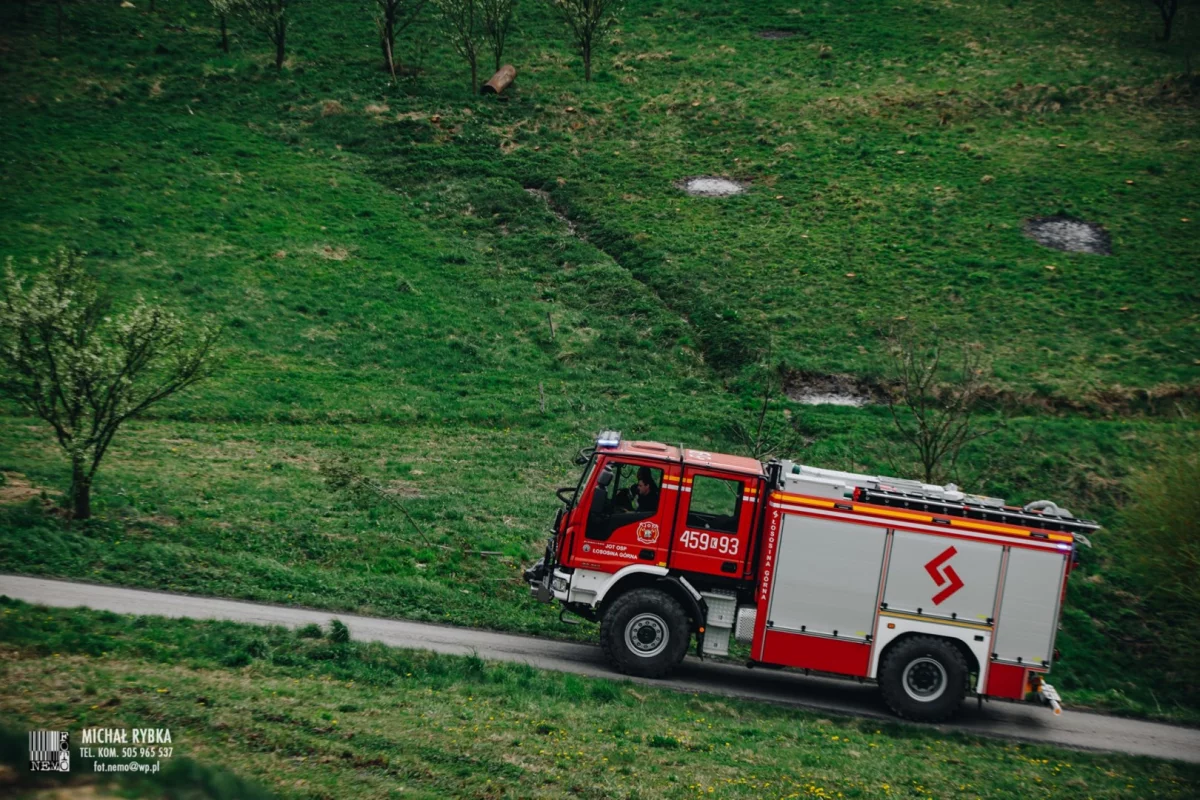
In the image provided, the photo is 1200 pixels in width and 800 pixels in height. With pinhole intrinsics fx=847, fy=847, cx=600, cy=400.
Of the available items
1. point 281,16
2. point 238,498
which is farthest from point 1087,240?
point 281,16

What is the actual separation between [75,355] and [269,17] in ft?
129

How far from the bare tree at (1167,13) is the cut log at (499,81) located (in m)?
41.9

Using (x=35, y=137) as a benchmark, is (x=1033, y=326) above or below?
below

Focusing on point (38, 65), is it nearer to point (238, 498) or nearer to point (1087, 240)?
point (238, 498)

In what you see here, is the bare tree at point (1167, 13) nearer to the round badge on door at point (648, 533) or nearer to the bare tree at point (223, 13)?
the bare tree at point (223, 13)

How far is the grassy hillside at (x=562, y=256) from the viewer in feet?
67.4

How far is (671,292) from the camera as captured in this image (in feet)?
119

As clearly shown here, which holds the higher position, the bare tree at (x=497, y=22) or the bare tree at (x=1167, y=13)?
the bare tree at (x=1167, y=13)

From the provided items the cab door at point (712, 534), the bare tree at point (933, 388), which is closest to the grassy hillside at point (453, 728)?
the cab door at point (712, 534)

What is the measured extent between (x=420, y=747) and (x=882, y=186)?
3907 centimetres

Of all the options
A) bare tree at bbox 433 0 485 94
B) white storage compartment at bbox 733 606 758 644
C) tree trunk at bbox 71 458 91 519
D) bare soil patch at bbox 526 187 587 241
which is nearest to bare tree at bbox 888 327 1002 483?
white storage compartment at bbox 733 606 758 644

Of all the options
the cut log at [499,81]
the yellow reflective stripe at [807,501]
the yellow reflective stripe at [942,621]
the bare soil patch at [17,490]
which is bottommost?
the bare soil patch at [17,490]

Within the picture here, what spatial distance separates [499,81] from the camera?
51.0 metres

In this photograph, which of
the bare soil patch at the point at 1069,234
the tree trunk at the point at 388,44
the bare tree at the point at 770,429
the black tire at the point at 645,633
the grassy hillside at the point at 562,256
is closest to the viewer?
the black tire at the point at 645,633
